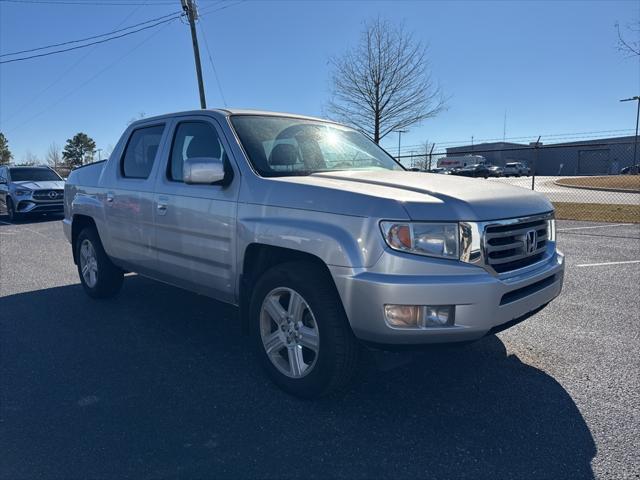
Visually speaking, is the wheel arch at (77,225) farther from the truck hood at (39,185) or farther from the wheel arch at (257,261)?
the truck hood at (39,185)

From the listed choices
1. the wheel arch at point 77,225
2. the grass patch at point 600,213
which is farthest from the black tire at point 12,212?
the grass patch at point 600,213

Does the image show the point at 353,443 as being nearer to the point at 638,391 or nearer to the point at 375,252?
the point at 375,252

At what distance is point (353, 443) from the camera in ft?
8.64

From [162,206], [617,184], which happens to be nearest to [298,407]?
[162,206]

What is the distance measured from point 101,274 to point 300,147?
2845 mm

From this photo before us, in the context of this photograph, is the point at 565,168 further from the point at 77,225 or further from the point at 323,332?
the point at 323,332

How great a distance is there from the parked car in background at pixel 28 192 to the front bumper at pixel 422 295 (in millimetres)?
13760

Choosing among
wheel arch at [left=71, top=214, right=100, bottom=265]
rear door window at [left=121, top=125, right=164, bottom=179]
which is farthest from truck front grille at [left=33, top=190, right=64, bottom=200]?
rear door window at [left=121, top=125, right=164, bottom=179]

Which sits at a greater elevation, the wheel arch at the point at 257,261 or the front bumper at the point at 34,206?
the wheel arch at the point at 257,261

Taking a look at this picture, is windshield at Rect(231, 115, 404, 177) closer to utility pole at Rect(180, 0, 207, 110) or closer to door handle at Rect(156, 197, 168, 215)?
door handle at Rect(156, 197, 168, 215)

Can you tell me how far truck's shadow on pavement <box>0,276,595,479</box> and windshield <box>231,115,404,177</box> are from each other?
1.51m

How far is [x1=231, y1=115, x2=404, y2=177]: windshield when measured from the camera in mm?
3578

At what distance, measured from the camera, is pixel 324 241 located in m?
2.81

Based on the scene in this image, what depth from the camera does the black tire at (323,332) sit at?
2836 mm
